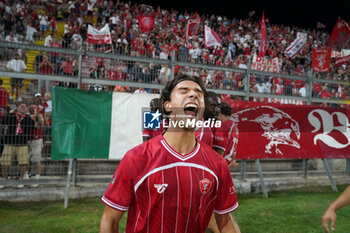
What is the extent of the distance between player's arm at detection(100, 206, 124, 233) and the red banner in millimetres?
5821

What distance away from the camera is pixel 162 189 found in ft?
7.06

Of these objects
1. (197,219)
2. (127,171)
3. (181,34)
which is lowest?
(197,219)

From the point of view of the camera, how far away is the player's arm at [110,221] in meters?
2.06

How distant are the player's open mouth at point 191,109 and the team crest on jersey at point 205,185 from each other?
0.52 metres

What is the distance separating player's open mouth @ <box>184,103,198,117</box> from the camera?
2.23 metres

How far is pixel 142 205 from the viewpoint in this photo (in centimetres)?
219

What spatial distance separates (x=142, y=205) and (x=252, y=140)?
6026 millimetres

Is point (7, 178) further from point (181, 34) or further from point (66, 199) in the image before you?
point (181, 34)

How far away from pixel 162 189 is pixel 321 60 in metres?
10.3

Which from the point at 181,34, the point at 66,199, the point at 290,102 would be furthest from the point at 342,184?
the point at 181,34

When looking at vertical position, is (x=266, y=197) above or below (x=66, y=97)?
below

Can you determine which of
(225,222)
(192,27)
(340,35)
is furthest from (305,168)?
(340,35)

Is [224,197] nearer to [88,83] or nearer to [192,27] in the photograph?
[88,83]

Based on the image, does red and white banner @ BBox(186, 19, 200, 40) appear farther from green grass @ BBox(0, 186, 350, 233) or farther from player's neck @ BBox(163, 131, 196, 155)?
player's neck @ BBox(163, 131, 196, 155)
